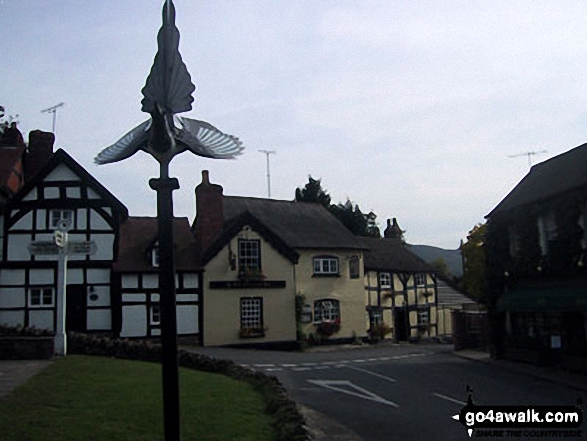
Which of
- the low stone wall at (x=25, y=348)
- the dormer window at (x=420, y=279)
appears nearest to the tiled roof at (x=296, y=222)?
Answer: the dormer window at (x=420, y=279)

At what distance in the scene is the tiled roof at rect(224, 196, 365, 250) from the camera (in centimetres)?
3484

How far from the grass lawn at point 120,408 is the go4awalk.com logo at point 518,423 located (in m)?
4.04

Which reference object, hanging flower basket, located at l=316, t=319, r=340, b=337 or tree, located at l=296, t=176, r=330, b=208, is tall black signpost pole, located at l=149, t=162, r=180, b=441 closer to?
hanging flower basket, located at l=316, t=319, r=340, b=337

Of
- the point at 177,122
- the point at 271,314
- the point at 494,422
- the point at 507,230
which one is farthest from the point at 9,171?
the point at 177,122

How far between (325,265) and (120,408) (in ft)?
80.8

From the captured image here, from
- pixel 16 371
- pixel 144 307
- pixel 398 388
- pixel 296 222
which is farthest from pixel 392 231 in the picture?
pixel 16 371

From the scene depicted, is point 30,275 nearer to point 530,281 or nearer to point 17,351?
point 17,351

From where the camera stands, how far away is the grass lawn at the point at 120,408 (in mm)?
8891

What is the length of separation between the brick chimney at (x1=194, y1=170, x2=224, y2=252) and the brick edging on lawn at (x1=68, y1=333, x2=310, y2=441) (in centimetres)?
1181

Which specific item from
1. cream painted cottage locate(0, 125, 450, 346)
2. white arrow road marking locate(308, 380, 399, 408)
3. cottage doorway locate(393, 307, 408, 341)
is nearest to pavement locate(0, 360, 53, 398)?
Answer: cream painted cottage locate(0, 125, 450, 346)

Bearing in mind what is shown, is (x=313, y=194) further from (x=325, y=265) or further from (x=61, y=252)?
(x=61, y=252)

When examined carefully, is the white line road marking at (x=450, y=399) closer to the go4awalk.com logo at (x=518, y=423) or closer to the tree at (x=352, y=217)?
the go4awalk.com logo at (x=518, y=423)

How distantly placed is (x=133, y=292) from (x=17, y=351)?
11214 mm

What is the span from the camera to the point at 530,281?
25.5 metres
